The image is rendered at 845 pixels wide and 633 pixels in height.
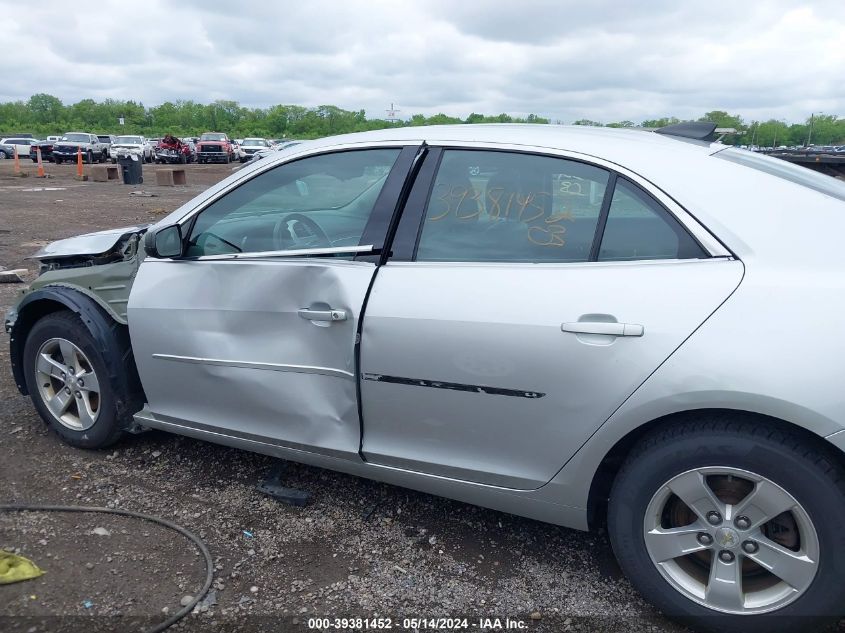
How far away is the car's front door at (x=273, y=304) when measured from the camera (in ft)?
9.35

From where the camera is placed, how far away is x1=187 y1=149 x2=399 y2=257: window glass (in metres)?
3.07

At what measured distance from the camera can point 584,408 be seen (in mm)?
2379

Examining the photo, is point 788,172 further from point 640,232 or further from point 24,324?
point 24,324

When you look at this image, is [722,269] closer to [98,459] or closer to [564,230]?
[564,230]

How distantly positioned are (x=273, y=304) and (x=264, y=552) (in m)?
1.05

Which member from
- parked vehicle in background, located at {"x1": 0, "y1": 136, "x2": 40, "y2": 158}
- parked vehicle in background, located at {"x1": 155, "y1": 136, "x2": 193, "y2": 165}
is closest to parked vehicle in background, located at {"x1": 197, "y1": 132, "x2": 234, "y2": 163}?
parked vehicle in background, located at {"x1": 155, "y1": 136, "x2": 193, "y2": 165}

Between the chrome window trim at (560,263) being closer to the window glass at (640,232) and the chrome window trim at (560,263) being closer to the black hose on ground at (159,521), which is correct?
the window glass at (640,232)

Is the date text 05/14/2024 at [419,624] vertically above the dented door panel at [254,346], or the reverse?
the dented door panel at [254,346]

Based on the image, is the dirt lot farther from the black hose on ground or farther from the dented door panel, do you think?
the dented door panel

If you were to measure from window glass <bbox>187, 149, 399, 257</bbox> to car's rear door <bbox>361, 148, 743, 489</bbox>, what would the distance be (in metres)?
0.34

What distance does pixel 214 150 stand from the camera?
126ft

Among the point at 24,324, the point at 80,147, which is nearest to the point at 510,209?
the point at 24,324

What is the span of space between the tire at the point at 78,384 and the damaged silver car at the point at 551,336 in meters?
0.13

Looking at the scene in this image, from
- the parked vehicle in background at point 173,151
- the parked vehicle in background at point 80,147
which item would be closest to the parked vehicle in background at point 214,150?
the parked vehicle in background at point 173,151
